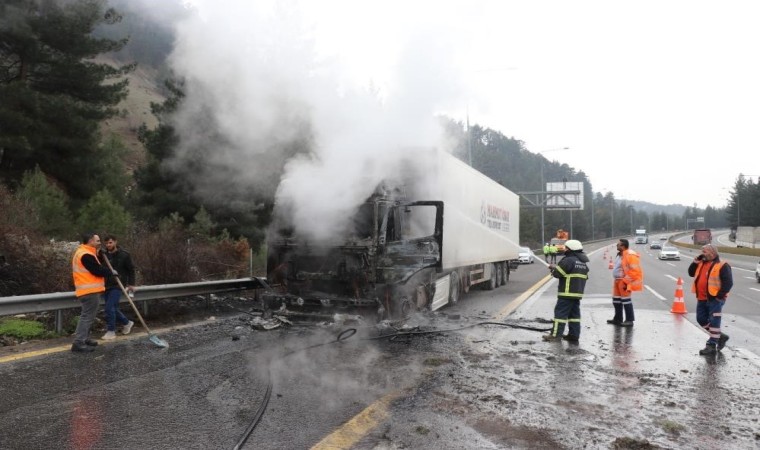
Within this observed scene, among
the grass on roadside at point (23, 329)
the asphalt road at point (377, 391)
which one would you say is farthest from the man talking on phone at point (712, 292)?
the grass on roadside at point (23, 329)

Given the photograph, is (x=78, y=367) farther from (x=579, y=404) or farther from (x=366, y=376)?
(x=579, y=404)

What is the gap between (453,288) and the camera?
11797mm

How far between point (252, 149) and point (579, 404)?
8.08 metres

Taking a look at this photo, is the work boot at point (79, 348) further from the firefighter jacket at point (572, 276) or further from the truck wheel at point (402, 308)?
the firefighter jacket at point (572, 276)

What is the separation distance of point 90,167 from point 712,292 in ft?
68.0

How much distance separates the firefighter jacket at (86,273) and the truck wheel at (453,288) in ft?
22.9

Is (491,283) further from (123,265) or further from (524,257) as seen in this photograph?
(524,257)

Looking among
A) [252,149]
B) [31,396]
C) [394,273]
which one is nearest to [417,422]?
[31,396]

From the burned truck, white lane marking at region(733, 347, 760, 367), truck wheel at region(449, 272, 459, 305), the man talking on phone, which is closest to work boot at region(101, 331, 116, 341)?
the burned truck

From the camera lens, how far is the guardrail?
21.4ft

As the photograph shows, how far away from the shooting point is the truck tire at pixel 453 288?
1155 centimetres

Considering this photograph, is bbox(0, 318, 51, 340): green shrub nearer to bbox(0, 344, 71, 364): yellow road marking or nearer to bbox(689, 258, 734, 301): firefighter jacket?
bbox(0, 344, 71, 364): yellow road marking

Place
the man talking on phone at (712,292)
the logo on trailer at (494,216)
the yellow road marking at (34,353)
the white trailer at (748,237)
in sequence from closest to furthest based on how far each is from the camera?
the yellow road marking at (34,353), the man talking on phone at (712,292), the logo on trailer at (494,216), the white trailer at (748,237)

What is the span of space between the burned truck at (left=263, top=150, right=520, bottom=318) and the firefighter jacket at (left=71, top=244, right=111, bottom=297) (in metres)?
2.52
